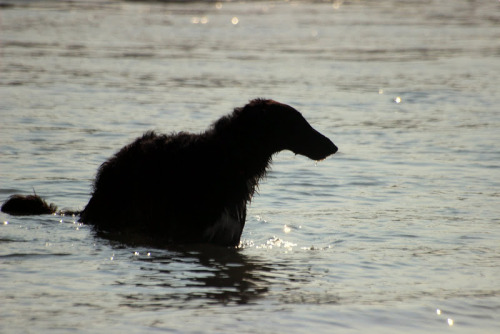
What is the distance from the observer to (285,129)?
883cm

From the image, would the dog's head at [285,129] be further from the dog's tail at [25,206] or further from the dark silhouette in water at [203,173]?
the dog's tail at [25,206]

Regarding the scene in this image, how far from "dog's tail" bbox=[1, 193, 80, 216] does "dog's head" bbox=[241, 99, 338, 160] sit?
2499mm

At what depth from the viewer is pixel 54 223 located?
9531 millimetres

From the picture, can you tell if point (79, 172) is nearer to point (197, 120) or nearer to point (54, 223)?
point (54, 223)

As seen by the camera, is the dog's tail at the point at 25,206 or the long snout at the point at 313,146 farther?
the dog's tail at the point at 25,206

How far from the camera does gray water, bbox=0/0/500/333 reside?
688 cm

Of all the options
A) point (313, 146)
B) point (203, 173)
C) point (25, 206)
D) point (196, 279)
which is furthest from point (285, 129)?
point (25, 206)

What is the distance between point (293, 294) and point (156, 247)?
1.93 meters

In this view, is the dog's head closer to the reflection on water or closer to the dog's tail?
the reflection on water

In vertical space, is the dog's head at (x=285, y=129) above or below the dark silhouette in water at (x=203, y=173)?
above

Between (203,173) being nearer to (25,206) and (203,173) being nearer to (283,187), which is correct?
(25,206)

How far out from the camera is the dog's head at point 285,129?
8656mm

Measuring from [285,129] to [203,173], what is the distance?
949mm

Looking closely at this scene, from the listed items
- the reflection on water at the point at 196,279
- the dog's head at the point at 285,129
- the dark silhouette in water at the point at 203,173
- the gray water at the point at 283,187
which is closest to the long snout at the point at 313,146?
the dog's head at the point at 285,129
